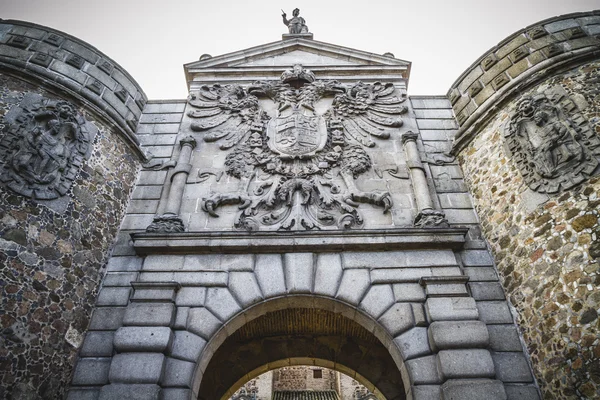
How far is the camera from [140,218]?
621 cm

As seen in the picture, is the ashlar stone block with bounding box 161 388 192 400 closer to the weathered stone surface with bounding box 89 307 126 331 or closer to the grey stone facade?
the grey stone facade

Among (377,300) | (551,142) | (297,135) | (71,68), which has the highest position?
(71,68)

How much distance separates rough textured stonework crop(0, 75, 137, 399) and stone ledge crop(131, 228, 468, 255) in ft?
2.42

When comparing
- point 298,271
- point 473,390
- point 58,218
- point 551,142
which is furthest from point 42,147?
point 551,142

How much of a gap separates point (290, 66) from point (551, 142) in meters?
5.17

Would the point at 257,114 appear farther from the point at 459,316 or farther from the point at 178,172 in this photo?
the point at 459,316

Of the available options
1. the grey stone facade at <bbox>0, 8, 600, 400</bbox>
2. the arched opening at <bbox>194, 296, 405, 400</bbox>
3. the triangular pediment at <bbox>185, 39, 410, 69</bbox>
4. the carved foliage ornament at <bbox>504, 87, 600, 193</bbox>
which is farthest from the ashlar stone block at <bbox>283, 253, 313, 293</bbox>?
the triangular pediment at <bbox>185, 39, 410, 69</bbox>

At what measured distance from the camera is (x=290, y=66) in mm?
→ 8406

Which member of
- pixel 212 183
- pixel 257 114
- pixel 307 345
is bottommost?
pixel 307 345

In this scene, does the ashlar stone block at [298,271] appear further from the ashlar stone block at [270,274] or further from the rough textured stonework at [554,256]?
the rough textured stonework at [554,256]

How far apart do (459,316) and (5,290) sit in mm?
5248

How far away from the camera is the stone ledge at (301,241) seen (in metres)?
5.46

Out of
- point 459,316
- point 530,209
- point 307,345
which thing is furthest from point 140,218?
point 530,209

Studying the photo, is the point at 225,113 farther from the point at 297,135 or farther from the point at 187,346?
the point at 187,346
